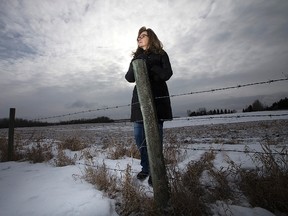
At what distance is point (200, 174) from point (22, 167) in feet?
11.6

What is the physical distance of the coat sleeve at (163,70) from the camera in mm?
2846

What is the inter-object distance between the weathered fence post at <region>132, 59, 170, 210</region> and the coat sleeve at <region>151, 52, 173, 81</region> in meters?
0.36

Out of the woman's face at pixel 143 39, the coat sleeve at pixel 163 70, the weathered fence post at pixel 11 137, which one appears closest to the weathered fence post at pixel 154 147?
the coat sleeve at pixel 163 70

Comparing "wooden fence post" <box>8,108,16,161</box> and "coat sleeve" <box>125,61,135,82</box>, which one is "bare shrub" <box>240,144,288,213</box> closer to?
"coat sleeve" <box>125,61,135,82</box>

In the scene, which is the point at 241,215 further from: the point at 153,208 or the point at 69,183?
the point at 69,183

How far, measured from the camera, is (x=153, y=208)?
236 cm

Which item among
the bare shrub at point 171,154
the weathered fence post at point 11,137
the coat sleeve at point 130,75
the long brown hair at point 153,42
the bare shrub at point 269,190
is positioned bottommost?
the bare shrub at point 269,190

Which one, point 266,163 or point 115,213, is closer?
point 115,213

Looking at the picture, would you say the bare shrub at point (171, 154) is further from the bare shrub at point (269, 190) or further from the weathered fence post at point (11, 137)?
the weathered fence post at point (11, 137)

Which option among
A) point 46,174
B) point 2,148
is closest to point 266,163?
point 46,174

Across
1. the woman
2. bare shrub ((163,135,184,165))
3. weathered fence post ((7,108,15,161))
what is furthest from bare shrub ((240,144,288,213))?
weathered fence post ((7,108,15,161))

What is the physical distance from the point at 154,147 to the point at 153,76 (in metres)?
1.02

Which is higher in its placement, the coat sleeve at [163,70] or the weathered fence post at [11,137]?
the coat sleeve at [163,70]

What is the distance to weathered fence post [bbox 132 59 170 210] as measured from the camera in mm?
2404
